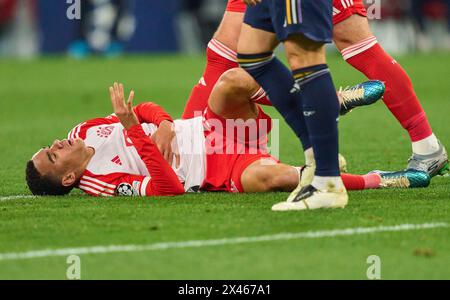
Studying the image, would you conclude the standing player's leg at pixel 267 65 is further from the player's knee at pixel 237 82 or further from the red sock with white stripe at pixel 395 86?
the red sock with white stripe at pixel 395 86

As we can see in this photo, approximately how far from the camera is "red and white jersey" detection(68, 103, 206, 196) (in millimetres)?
6617

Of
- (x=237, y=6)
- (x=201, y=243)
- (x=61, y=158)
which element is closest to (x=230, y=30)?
(x=237, y=6)

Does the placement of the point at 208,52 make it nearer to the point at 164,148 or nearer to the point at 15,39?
the point at 164,148

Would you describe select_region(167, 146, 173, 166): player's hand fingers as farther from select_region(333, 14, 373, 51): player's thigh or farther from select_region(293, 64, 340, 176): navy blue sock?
select_region(293, 64, 340, 176): navy blue sock

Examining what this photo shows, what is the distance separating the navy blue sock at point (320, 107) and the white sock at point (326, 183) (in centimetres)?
12

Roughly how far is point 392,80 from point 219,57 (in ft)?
4.09

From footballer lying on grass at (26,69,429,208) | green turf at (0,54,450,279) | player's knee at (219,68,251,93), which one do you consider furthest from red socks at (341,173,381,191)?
player's knee at (219,68,251,93)

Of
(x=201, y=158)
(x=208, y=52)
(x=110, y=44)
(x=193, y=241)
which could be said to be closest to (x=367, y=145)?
(x=208, y=52)

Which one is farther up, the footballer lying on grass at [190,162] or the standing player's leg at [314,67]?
the standing player's leg at [314,67]

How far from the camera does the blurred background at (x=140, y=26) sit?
23609 mm

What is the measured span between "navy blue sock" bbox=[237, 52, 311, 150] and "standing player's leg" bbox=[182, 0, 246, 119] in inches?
52.9

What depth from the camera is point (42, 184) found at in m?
6.67

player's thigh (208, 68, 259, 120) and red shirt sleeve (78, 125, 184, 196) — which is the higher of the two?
player's thigh (208, 68, 259, 120)

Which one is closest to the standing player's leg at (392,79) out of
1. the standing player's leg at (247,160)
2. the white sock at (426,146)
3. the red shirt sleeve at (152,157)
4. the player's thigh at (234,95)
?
the white sock at (426,146)
